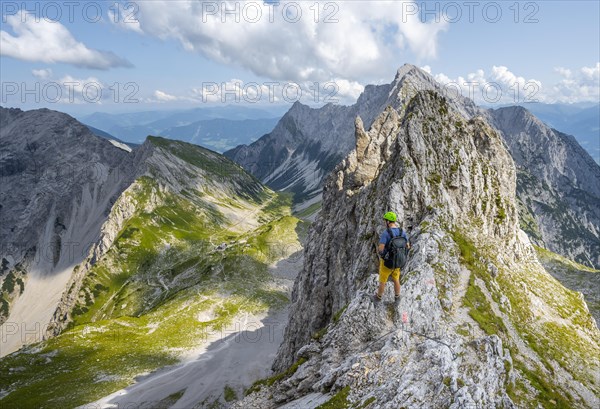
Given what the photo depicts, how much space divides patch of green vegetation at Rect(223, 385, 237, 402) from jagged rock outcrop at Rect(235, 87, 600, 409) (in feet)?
51.9

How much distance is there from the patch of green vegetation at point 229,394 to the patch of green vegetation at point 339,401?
56048mm

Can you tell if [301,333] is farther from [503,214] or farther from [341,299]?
[503,214]

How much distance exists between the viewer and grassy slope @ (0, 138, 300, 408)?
7931 centimetres

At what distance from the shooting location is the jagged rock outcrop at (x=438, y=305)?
75.4 feet

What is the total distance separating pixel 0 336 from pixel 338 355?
225m

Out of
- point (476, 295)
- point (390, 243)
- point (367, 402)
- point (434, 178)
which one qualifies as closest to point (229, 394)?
point (476, 295)

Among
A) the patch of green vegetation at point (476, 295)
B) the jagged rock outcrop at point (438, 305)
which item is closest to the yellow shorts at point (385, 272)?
the jagged rock outcrop at point (438, 305)

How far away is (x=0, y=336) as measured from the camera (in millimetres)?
185000

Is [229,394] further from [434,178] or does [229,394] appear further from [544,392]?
[544,392]

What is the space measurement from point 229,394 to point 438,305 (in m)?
56.2

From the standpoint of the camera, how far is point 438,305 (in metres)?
30.9

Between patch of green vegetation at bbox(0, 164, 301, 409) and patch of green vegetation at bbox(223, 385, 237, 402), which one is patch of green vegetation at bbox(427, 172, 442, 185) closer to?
patch of green vegetation at bbox(223, 385, 237, 402)

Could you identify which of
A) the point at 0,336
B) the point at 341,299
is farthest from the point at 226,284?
the point at 0,336

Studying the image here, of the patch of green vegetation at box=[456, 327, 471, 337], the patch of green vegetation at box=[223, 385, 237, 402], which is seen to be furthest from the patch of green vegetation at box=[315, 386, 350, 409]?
the patch of green vegetation at box=[223, 385, 237, 402]
